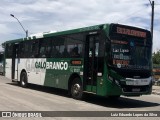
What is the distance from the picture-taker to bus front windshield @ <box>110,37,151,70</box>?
580 inches

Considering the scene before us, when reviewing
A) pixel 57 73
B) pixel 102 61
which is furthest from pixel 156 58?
pixel 102 61

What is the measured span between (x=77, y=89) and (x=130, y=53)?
9.84 feet

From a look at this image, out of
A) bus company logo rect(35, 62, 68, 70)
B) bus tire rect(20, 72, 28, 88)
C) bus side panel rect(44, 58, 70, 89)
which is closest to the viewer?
bus side panel rect(44, 58, 70, 89)

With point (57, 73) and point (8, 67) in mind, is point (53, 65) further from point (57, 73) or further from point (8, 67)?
point (8, 67)

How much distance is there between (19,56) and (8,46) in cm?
271

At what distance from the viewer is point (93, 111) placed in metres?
12.9

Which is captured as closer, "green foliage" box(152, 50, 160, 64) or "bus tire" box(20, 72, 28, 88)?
"bus tire" box(20, 72, 28, 88)

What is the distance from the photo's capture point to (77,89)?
16.6 m

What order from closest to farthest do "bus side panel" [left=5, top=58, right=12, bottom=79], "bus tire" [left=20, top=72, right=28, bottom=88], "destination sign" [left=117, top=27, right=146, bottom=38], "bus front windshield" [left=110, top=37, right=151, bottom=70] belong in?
"bus front windshield" [left=110, top=37, right=151, bottom=70] → "destination sign" [left=117, top=27, right=146, bottom=38] → "bus tire" [left=20, top=72, right=28, bottom=88] → "bus side panel" [left=5, top=58, right=12, bottom=79]

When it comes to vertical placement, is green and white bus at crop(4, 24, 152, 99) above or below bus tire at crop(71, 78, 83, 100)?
above

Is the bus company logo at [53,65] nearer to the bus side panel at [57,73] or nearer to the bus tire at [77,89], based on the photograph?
the bus side panel at [57,73]

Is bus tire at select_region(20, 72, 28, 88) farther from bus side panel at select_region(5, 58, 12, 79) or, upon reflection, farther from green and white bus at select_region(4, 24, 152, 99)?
green and white bus at select_region(4, 24, 152, 99)

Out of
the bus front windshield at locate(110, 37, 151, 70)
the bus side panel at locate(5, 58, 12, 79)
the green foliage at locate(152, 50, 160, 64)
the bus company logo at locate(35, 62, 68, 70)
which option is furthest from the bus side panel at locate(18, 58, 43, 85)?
the green foliage at locate(152, 50, 160, 64)

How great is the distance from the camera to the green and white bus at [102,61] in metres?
14.6
